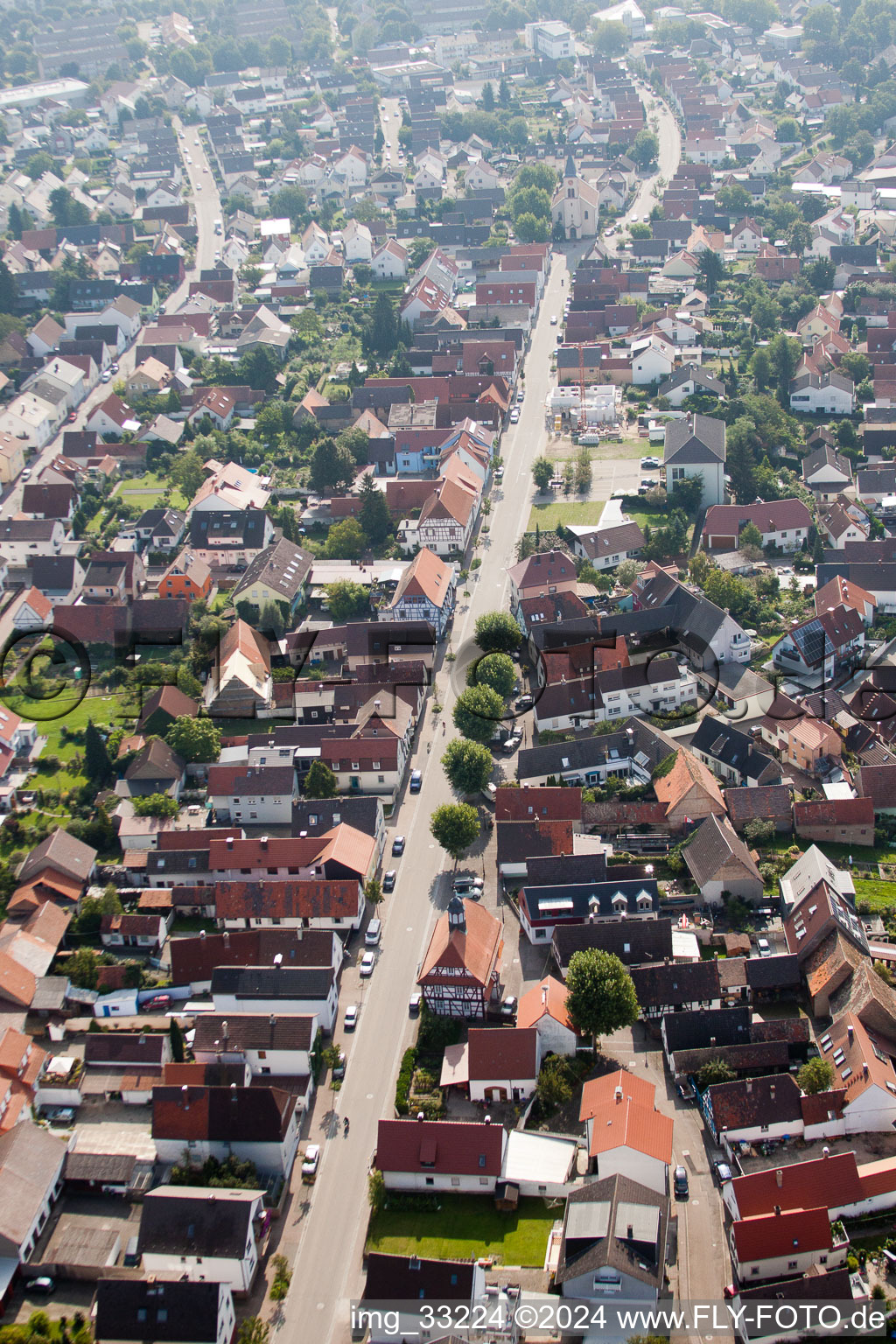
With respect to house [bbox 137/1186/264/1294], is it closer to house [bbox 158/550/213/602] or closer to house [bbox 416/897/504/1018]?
house [bbox 416/897/504/1018]

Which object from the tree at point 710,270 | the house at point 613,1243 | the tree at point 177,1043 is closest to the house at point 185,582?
the tree at point 177,1043

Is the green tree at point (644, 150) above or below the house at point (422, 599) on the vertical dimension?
above

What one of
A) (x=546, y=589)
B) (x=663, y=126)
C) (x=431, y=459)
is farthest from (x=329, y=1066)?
(x=663, y=126)

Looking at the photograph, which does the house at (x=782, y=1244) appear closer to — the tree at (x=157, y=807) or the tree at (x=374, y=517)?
the tree at (x=157, y=807)

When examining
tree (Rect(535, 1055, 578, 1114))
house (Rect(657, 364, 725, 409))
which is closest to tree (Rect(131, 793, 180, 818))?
tree (Rect(535, 1055, 578, 1114))

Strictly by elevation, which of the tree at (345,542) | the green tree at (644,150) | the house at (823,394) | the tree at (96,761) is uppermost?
the green tree at (644,150)

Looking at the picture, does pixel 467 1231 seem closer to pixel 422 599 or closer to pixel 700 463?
pixel 422 599

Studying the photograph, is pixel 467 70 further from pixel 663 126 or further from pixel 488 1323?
pixel 488 1323
